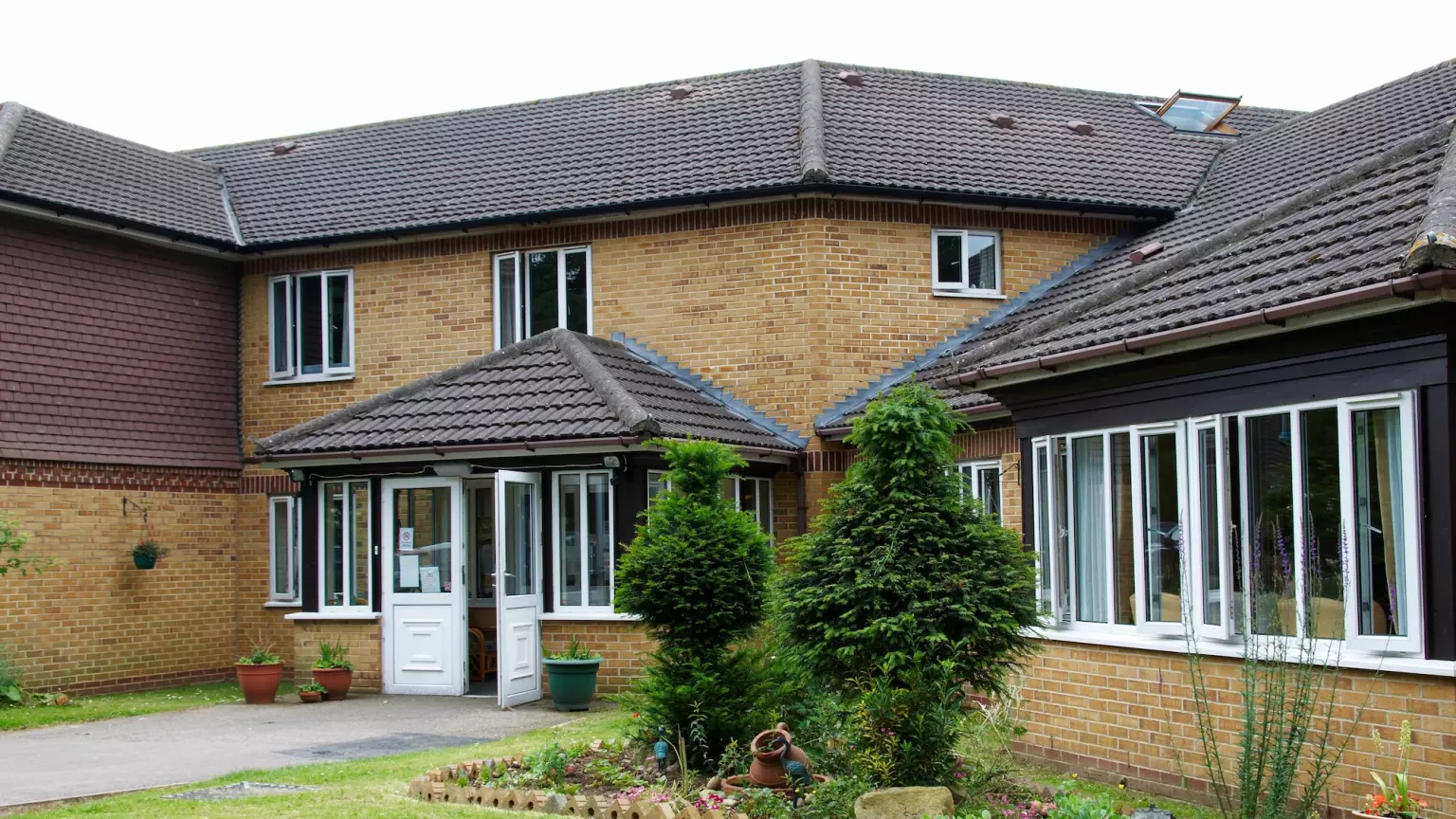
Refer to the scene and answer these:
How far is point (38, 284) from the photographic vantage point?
1791cm

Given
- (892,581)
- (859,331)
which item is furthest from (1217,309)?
(859,331)

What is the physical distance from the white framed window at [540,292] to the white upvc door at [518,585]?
3.24m

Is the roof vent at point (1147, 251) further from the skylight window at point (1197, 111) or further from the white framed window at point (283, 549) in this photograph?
the white framed window at point (283, 549)

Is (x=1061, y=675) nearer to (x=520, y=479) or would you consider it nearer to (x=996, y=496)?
(x=996, y=496)

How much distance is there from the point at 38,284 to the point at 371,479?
4.85m

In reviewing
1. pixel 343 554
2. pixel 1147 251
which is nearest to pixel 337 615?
pixel 343 554

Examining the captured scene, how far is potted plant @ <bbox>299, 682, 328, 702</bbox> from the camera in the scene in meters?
16.6

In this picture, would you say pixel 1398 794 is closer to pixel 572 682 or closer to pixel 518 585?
pixel 572 682

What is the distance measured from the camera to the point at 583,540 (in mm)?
16594

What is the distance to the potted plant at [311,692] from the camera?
16.6m

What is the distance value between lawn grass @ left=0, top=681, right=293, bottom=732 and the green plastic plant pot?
4474mm

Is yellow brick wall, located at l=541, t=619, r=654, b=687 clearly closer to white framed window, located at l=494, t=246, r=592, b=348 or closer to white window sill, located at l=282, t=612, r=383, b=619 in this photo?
white window sill, located at l=282, t=612, r=383, b=619

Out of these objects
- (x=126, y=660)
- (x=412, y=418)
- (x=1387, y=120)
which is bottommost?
(x=126, y=660)

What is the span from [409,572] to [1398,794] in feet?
38.5
